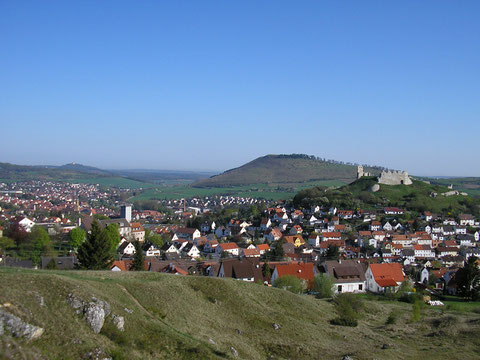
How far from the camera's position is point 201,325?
21922 mm

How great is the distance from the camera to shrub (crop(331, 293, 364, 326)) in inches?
1160

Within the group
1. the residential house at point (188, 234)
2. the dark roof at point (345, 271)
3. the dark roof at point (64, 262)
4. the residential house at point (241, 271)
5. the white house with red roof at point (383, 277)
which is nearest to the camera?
the dark roof at point (64, 262)

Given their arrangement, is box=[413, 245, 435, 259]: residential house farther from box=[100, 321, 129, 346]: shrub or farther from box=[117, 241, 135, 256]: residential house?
box=[100, 321, 129, 346]: shrub

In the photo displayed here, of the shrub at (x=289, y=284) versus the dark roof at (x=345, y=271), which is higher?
the shrub at (x=289, y=284)

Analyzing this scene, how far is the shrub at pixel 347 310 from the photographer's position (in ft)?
96.7

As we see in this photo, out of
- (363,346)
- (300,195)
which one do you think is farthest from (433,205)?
(363,346)

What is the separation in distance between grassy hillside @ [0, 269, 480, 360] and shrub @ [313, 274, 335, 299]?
5.49 meters

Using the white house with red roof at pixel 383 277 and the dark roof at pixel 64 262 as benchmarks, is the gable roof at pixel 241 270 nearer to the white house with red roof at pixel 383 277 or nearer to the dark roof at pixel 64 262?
the white house with red roof at pixel 383 277

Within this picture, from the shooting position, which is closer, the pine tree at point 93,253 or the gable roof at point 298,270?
the pine tree at point 93,253

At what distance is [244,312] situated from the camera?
25516mm

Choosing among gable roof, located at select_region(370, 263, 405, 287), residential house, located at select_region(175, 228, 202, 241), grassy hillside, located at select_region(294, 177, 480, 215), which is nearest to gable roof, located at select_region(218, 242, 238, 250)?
residential house, located at select_region(175, 228, 202, 241)

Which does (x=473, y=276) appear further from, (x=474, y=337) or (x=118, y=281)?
(x=118, y=281)

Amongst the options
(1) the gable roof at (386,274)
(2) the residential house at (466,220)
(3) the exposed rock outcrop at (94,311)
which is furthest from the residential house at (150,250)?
(2) the residential house at (466,220)

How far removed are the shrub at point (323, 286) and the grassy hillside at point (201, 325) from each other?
18.0 feet
